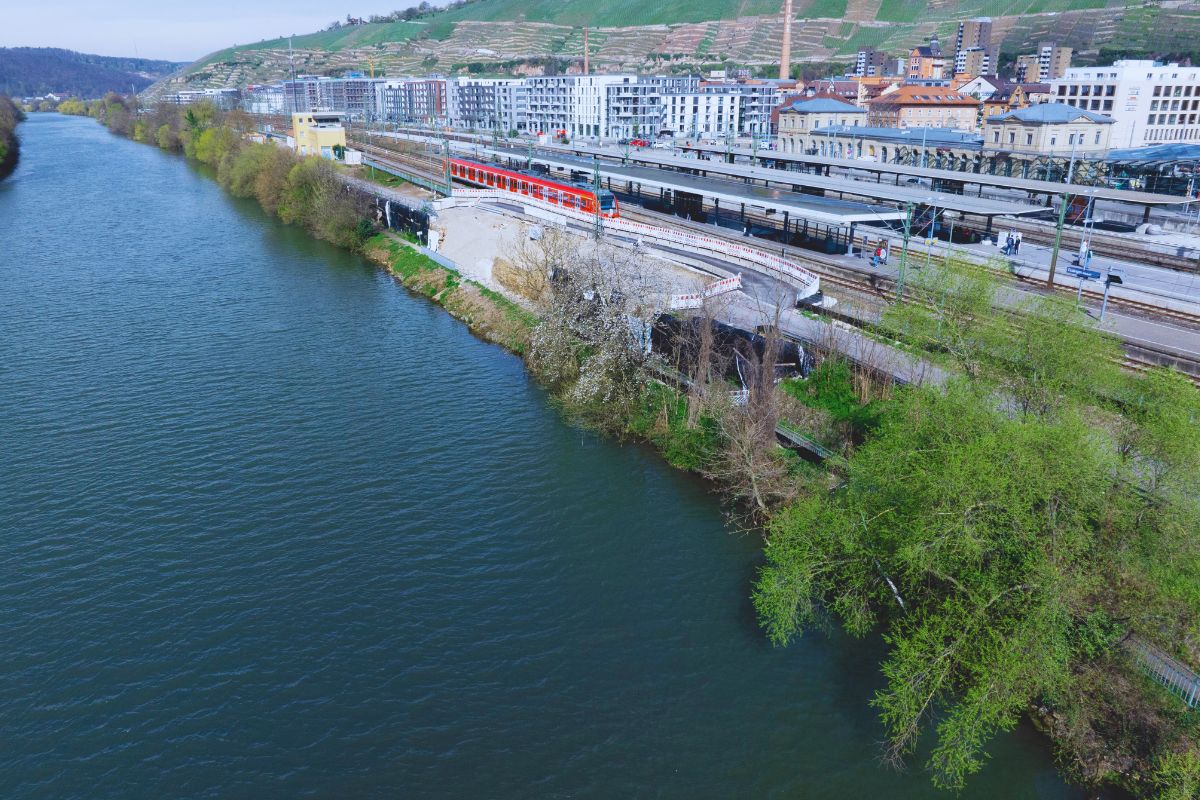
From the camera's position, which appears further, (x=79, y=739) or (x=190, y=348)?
(x=190, y=348)

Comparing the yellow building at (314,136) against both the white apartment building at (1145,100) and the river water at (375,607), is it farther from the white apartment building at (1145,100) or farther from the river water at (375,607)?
the white apartment building at (1145,100)

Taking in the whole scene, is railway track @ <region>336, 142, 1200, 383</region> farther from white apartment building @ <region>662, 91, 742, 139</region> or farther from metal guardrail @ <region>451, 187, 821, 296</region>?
white apartment building @ <region>662, 91, 742, 139</region>

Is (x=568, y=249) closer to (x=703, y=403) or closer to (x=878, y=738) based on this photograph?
(x=703, y=403)

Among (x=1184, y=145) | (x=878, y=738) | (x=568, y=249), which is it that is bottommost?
(x=878, y=738)

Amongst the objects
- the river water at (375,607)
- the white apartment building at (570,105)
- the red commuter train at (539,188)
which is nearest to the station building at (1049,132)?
the red commuter train at (539,188)

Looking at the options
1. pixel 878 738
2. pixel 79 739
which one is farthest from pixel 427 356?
pixel 878 738

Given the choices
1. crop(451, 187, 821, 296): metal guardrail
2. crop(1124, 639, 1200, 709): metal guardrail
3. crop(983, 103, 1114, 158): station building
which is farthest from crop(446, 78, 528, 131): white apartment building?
crop(1124, 639, 1200, 709): metal guardrail
